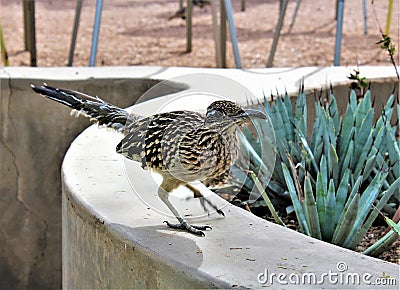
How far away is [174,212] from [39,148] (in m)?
2.92

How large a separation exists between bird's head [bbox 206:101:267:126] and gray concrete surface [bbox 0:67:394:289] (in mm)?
2543

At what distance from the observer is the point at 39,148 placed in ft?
17.8

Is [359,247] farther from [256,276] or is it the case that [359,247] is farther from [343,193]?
[256,276]

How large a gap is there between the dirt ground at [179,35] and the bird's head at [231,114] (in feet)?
21.0

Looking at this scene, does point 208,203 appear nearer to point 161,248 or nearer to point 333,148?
point 161,248

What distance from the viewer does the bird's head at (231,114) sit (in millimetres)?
2576

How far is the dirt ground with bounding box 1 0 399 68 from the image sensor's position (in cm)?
950

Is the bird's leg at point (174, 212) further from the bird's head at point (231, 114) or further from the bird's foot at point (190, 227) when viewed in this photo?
the bird's head at point (231, 114)

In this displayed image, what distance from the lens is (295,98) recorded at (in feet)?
15.0

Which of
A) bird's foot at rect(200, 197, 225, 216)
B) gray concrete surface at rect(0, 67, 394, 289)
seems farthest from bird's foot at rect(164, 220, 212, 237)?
gray concrete surface at rect(0, 67, 394, 289)

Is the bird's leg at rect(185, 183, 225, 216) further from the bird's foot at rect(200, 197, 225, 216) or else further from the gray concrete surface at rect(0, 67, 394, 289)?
the gray concrete surface at rect(0, 67, 394, 289)

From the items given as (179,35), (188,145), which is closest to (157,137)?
(188,145)

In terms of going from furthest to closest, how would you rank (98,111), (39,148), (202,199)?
(39,148) < (98,111) < (202,199)

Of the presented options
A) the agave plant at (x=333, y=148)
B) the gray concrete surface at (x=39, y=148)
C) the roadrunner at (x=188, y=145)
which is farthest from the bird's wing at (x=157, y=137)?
the gray concrete surface at (x=39, y=148)
